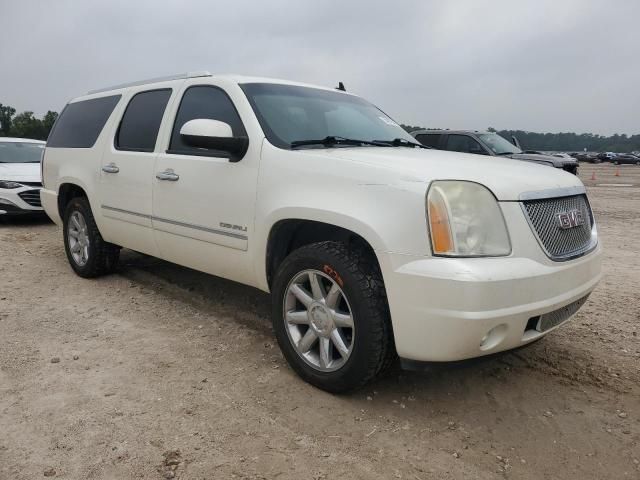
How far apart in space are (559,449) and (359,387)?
99 centimetres

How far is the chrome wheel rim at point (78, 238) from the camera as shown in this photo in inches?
206

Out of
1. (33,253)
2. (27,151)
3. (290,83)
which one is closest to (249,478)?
(290,83)

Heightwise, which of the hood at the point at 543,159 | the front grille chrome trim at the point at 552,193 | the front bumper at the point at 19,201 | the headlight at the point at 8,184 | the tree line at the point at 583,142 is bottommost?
the front bumper at the point at 19,201

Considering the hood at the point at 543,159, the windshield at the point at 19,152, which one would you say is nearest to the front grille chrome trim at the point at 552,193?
the hood at the point at 543,159

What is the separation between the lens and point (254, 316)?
4.27m

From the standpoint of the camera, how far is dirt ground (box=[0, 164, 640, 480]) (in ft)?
7.83

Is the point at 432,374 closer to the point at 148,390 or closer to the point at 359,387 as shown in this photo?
the point at 359,387

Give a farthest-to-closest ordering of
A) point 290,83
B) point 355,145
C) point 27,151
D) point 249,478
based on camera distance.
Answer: point 27,151 < point 290,83 < point 355,145 < point 249,478

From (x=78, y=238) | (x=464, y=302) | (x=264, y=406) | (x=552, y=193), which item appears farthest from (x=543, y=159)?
(x=264, y=406)

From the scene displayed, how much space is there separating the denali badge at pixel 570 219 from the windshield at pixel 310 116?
1421mm

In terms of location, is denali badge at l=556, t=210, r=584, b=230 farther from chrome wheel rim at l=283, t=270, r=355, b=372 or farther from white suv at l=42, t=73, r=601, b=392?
chrome wheel rim at l=283, t=270, r=355, b=372

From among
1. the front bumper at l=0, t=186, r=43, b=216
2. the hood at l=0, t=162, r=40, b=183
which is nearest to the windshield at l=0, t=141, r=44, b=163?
the hood at l=0, t=162, r=40, b=183

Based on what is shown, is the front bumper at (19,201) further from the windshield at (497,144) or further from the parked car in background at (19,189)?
the windshield at (497,144)

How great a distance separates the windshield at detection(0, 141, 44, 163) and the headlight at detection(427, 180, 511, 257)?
9440 mm
